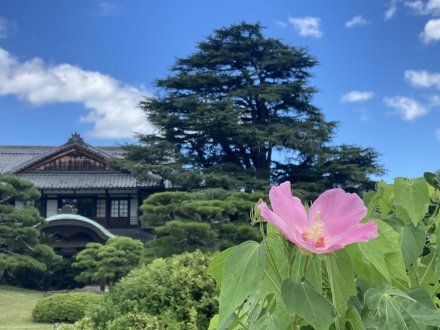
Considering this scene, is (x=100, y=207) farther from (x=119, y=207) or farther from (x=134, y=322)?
(x=134, y=322)

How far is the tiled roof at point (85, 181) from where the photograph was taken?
20.0 metres

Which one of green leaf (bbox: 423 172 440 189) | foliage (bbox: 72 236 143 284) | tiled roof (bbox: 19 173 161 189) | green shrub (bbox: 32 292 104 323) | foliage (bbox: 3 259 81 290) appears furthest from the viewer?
tiled roof (bbox: 19 173 161 189)

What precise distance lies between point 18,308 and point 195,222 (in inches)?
183

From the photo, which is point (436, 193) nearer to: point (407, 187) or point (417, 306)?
point (407, 187)

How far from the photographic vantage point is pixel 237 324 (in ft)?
2.47

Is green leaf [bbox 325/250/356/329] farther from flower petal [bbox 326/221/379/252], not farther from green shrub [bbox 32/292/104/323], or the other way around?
green shrub [bbox 32/292/104/323]

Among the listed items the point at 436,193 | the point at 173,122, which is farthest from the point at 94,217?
the point at 436,193

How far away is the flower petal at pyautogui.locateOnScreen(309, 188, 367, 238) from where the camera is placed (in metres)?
0.68

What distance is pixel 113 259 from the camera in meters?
14.3

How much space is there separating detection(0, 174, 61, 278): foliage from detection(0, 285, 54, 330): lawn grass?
732mm

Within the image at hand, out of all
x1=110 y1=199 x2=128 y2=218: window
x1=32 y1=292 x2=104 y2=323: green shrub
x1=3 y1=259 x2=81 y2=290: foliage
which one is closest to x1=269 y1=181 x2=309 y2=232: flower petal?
x1=32 y1=292 x2=104 y2=323: green shrub

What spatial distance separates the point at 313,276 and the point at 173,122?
1696 cm

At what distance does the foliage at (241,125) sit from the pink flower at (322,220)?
14.9 meters

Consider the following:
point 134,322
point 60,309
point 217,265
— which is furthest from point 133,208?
point 217,265
